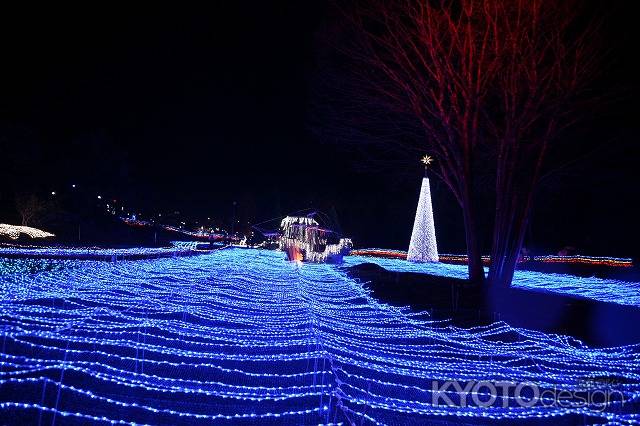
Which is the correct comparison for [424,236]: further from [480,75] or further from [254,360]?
[254,360]

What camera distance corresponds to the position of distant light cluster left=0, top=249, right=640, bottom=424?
3.01m

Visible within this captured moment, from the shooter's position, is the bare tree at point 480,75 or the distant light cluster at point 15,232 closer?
the bare tree at point 480,75

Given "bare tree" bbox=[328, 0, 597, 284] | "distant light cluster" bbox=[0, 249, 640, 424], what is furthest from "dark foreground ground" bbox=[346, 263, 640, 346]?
"bare tree" bbox=[328, 0, 597, 284]

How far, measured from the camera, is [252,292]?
8633 millimetres

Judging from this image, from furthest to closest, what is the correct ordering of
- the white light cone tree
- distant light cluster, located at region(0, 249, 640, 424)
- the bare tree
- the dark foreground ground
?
1. the white light cone tree
2. the bare tree
3. the dark foreground ground
4. distant light cluster, located at region(0, 249, 640, 424)

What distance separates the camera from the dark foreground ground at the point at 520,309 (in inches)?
239

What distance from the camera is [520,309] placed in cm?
712

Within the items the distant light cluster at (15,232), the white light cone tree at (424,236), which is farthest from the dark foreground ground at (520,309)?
the distant light cluster at (15,232)

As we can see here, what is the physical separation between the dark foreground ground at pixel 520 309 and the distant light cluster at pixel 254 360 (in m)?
0.46

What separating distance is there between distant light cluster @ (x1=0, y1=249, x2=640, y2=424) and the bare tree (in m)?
3.44

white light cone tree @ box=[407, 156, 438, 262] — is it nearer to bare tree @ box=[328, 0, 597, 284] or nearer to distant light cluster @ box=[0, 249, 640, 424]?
bare tree @ box=[328, 0, 597, 284]

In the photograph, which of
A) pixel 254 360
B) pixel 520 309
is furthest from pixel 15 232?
pixel 520 309

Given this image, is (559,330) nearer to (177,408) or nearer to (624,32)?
(177,408)

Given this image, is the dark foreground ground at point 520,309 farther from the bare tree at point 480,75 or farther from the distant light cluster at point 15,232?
the distant light cluster at point 15,232
